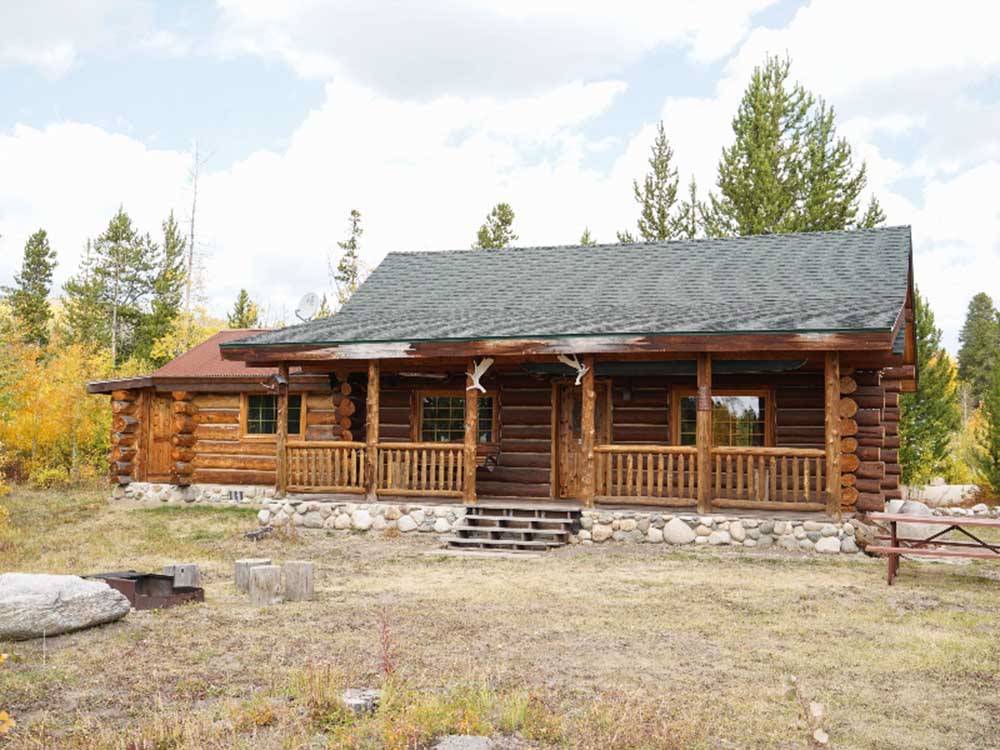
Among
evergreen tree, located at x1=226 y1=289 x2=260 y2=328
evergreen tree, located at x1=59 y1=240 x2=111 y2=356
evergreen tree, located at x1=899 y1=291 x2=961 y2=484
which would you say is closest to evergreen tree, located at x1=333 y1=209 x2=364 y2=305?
evergreen tree, located at x1=226 y1=289 x2=260 y2=328

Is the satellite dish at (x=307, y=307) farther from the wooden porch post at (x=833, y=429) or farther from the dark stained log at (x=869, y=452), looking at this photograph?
the dark stained log at (x=869, y=452)

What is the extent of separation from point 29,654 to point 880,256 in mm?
15483

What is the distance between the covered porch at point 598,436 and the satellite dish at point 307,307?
84.3 inches

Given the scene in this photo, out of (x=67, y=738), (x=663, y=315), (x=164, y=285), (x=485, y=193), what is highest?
(x=485, y=193)

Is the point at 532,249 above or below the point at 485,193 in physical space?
below

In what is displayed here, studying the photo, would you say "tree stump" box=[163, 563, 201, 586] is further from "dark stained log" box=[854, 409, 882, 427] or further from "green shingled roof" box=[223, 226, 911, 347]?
"dark stained log" box=[854, 409, 882, 427]

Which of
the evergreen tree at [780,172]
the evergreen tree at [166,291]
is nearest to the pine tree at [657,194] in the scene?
the evergreen tree at [780,172]

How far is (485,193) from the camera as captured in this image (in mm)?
42969

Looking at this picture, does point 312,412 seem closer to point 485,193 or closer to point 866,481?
point 866,481

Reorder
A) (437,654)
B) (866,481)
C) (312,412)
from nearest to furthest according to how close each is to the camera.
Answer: (437,654), (866,481), (312,412)

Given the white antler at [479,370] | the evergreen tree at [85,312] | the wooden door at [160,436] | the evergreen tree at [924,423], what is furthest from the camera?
the evergreen tree at [85,312]

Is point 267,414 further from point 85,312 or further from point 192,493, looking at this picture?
point 85,312

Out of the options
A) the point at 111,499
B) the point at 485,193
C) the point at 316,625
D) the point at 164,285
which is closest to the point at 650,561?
the point at 316,625

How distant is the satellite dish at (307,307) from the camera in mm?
20578
